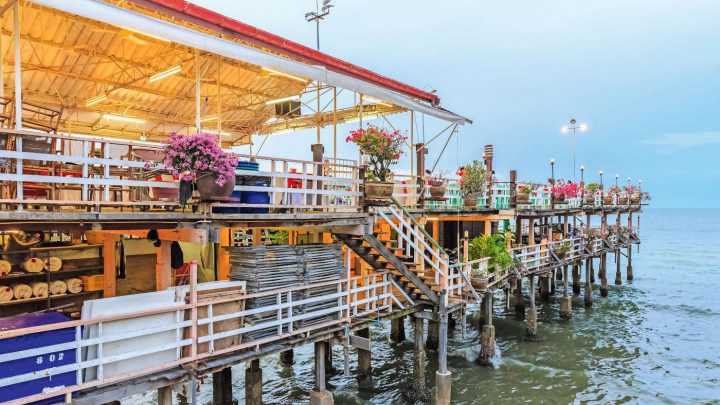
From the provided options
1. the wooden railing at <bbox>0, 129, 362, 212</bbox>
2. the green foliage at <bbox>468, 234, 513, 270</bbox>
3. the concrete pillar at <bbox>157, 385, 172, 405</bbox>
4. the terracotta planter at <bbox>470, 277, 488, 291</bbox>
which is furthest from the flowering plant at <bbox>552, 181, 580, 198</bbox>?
the concrete pillar at <bbox>157, 385, 172, 405</bbox>

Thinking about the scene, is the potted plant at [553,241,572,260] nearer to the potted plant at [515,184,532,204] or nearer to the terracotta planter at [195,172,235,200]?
the potted plant at [515,184,532,204]

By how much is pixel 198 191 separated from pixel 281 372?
37.0 ft

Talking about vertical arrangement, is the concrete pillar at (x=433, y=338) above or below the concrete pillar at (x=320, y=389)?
below

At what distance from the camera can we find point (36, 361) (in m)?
6.57

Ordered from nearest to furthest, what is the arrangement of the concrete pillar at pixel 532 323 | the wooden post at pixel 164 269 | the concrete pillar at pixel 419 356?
1. the wooden post at pixel 164 269
2. the concrete pillar at pixel 419 356
3. the concrete pillar at pixel 532 323

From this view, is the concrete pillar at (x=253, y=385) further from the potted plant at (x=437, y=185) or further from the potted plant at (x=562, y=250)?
the potted plant at (x=562, y=250)

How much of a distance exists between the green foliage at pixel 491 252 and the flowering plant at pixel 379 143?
23.8 feet

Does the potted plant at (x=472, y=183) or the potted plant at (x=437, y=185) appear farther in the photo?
the potted plant at (x=472, y=183)

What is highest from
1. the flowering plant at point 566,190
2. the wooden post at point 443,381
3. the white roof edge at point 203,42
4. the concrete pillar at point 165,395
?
the white roof edge at point 203,42

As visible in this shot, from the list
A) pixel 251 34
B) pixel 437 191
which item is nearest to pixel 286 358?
pixel 437 191

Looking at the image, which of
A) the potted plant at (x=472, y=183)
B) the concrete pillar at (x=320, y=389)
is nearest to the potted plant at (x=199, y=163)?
the concrete pillar at (x=320, y=389)

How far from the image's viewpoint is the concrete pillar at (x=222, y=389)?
515 inches

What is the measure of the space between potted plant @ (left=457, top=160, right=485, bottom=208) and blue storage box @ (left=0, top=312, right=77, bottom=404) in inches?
622

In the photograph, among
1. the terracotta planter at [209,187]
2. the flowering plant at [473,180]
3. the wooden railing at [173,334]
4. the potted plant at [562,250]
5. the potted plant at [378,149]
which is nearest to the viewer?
the wooden railing at [173,334]
